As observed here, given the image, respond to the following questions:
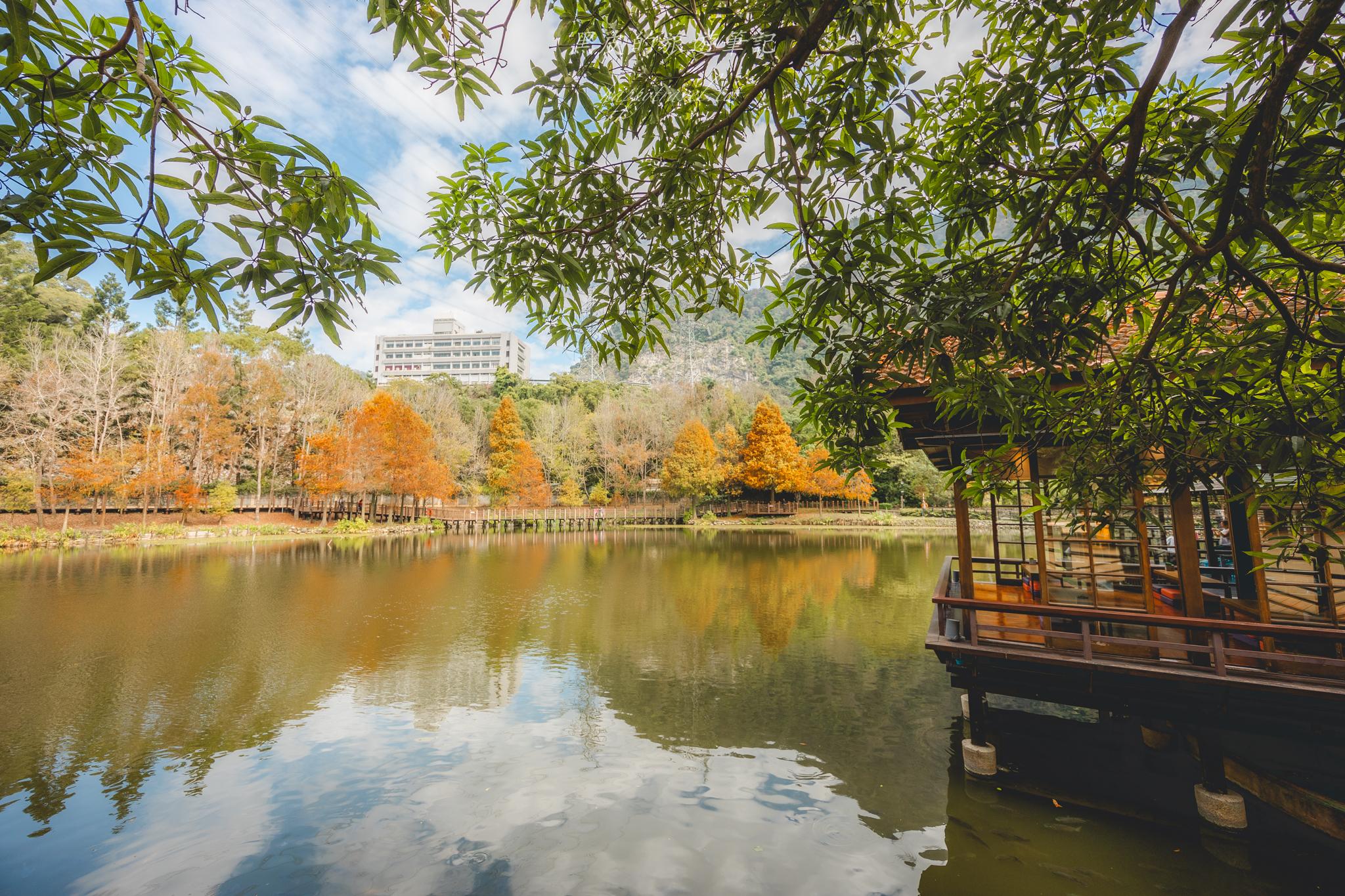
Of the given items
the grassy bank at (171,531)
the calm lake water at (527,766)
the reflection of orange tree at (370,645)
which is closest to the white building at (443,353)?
the grassy bank at (171,531)

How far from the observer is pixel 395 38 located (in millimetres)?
1480

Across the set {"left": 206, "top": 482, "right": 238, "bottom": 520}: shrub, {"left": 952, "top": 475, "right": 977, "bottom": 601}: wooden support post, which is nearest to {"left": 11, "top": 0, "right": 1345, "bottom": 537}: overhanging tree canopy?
{"left": 952, "top": 475, "right": 977, "bottom": 601}: wooden support post

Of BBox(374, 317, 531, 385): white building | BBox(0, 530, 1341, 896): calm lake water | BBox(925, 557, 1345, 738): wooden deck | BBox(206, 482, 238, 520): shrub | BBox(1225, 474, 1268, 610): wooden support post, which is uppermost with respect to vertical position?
BBox(374, 317, 531, 385): white building

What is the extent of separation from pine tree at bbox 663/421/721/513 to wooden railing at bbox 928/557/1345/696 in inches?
1136

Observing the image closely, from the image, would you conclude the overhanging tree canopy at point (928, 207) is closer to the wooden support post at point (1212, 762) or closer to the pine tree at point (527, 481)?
the wooden support post at point (1212, 762)

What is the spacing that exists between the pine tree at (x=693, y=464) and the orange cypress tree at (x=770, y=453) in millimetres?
2172

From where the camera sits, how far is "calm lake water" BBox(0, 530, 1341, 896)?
3434 mm

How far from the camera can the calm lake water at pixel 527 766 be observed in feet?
11.3

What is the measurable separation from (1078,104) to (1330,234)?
4.16 ft

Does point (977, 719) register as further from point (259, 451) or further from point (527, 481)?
point (259, 451)

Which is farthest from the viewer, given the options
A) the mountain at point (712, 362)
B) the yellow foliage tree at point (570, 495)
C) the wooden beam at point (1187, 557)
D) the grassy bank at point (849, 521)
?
the mountain at point (712, 362)

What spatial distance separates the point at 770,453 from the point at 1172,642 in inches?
1165

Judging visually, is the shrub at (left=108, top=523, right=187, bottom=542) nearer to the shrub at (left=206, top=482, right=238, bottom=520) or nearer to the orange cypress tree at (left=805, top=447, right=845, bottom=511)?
the shrub at (left=206, top=482, right=238, bottom=520)

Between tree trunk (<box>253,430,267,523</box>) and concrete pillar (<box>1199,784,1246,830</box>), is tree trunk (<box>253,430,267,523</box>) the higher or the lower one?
the higher one
